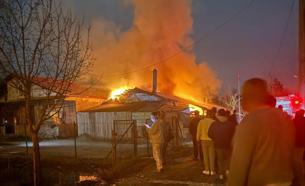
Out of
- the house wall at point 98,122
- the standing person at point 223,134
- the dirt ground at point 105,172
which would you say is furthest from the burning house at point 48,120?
the standing person at point 223,134

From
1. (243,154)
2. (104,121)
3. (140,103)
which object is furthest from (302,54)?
(104,121)

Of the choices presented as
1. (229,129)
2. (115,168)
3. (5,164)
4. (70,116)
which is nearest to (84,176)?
(115,168)

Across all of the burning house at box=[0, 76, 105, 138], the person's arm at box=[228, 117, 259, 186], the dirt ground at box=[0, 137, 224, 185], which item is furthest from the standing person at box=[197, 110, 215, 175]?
the burning house at box=[0, 76, 105, 138]

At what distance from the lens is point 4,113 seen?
41.8m

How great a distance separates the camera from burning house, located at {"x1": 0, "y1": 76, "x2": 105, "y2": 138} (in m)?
36.4

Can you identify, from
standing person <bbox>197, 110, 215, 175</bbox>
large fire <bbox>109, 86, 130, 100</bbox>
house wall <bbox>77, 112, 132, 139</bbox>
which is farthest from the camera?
large fire <bbox>109, 86, 130, 100</bbox>

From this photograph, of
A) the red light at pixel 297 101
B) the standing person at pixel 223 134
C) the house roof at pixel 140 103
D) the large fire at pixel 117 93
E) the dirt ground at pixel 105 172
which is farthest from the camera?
the large fire at pixel 117 93

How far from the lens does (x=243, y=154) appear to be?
11.0 ft

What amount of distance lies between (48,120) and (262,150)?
114ft

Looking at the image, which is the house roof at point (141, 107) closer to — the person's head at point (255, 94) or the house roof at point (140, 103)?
the house roof at point (140, 103)

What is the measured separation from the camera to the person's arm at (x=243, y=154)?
3352 millimetres

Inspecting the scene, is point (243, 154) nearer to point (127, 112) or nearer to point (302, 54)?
point (302, 54)

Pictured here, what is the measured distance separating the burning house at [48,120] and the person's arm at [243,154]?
104 ft

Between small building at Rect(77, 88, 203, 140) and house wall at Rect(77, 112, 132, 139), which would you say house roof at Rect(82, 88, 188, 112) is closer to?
small building at Rect(77, 88, 203, 140)
